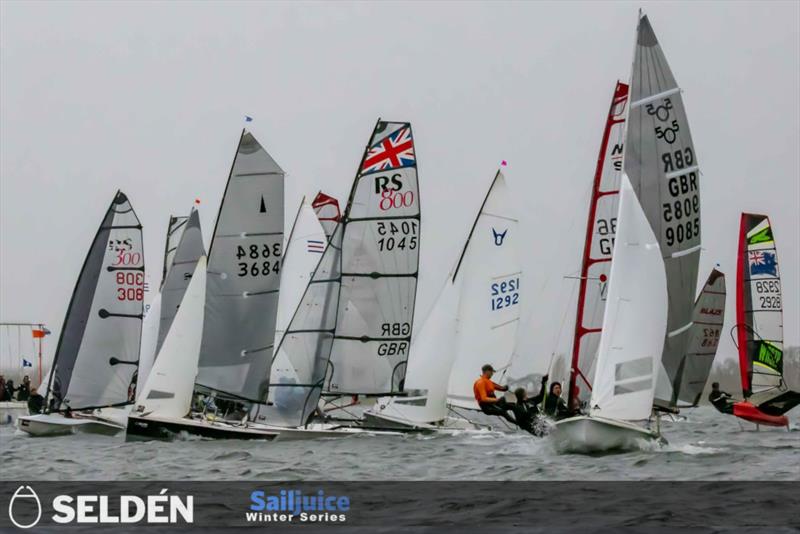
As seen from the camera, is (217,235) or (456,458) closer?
(456,458)

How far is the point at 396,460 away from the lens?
2258 centimetres

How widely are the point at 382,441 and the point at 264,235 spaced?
5.81 meters

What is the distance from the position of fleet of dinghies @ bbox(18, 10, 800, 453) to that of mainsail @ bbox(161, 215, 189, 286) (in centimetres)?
13

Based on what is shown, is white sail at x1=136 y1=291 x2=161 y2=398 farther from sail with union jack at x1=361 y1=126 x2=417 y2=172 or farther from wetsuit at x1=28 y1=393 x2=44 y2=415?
sail with union jack at x1=361 y1=126 x2=417 y2=172

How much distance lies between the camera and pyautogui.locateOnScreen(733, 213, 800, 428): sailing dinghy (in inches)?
1570

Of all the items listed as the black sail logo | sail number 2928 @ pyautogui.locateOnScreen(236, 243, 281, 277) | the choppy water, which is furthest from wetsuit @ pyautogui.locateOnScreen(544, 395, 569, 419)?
the black sail logo

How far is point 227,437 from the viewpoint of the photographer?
90.9 feet

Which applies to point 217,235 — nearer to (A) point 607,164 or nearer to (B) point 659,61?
(A) point 607,164

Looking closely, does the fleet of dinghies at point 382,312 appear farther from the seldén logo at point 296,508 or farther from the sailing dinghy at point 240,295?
the seldén logo at point 296,508

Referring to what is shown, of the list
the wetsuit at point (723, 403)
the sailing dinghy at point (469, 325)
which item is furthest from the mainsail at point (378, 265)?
the wetsuit at point (723, 403)

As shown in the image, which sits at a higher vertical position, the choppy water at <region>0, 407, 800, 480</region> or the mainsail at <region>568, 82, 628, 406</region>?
the mainsail at <region>568, 82, 628, 406</region>

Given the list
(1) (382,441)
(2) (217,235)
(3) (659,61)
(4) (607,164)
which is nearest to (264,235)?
(2) (217,235)

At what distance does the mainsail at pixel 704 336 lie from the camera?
1644 inches

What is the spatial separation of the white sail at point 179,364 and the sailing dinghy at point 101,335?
480 cm
